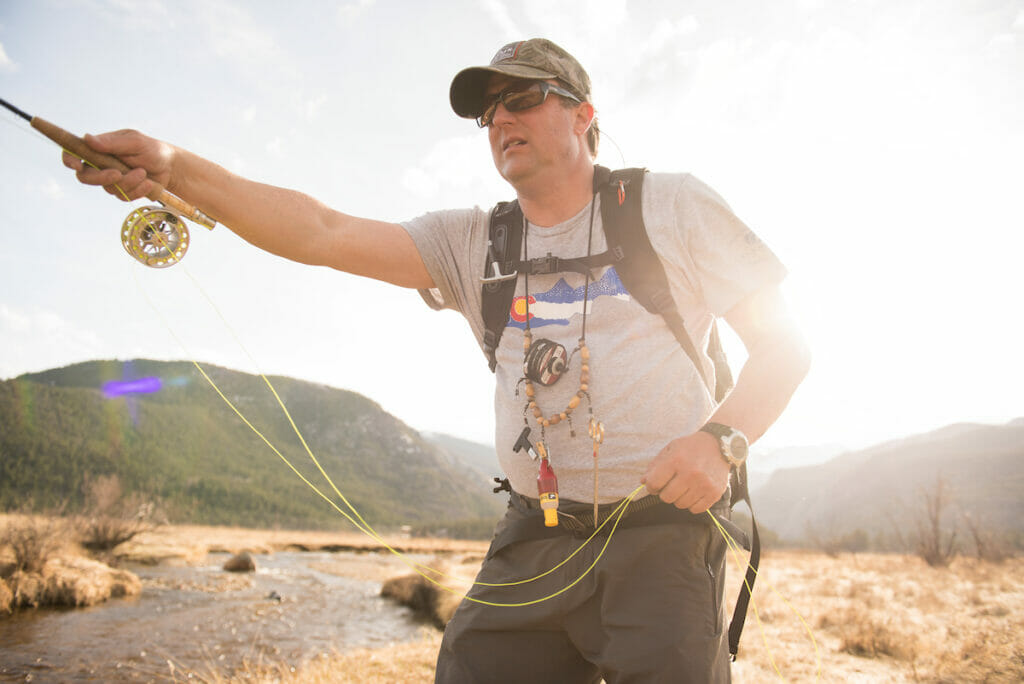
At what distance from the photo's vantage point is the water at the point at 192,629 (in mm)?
9383

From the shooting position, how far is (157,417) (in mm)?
152750

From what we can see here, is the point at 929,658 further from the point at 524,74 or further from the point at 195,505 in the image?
the point at 195,505

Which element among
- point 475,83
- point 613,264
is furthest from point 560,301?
point 475,83

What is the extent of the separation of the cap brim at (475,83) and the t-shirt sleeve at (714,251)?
0.82 metres

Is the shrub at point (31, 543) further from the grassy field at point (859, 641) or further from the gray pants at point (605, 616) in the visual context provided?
the gray pants at point (605, 616)

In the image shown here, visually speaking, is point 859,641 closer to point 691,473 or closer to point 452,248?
point 691,473

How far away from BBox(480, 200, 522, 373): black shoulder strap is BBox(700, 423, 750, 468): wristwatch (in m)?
1.04

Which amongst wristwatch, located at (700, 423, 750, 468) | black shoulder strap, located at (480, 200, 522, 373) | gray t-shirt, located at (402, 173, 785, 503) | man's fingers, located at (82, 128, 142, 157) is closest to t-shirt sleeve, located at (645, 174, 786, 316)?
gray t-shirt, located at (402, 173, 785, 503)

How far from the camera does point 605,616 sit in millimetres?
1952

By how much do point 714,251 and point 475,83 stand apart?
1.41 meters

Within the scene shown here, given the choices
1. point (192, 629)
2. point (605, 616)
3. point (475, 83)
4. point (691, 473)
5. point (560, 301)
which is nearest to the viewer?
point (691, 473)

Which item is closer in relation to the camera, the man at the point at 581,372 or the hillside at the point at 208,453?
the man at the point at 581,372

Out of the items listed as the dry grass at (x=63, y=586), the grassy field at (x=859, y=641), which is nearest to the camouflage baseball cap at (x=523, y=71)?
the grassy field at (x=859, y=641)

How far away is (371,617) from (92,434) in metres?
146
